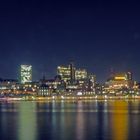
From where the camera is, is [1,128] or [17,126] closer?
[1,128]

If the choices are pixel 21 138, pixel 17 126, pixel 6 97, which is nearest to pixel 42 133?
pixel 21 138

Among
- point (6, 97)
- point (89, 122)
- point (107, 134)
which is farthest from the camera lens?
point (6, 97)

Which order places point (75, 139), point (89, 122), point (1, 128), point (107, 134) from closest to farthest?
point (75, 139), point (107, 134), point (1, 128), point (89, 122)

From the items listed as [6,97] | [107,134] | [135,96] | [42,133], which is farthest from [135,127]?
[135,96]

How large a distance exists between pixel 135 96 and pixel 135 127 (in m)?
143

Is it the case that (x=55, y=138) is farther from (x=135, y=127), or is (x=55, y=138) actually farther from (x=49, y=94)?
(x=49, y=94)

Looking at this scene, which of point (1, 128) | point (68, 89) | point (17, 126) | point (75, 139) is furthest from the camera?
point (68, 89)

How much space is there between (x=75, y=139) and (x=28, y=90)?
482 feet

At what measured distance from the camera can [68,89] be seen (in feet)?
639

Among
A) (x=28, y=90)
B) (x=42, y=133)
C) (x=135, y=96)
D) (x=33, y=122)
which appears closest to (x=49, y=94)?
(x=28, y=90)

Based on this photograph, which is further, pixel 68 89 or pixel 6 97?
pixel 68 89

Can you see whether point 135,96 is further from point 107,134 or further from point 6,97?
point 107,134

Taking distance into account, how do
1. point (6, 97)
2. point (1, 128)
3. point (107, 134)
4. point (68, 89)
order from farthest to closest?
point (68, 89), point (6, 97), point (1, 128), point (107, 134)

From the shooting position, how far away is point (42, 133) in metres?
49.3
